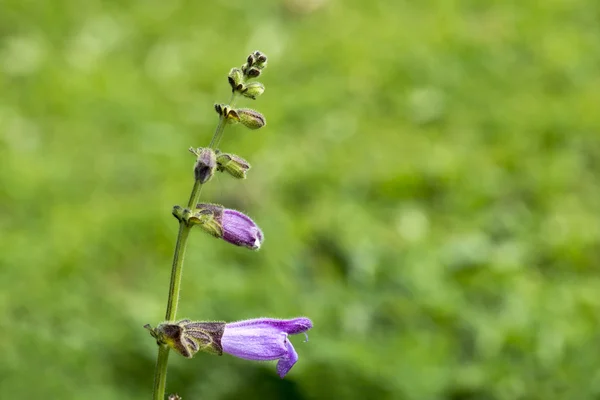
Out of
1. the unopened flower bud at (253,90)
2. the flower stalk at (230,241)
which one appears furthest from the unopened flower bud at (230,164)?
the unopened flower bud at (253,90)

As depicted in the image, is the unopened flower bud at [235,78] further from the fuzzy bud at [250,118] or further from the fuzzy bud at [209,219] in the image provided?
the fuzzy bud at [209,219]

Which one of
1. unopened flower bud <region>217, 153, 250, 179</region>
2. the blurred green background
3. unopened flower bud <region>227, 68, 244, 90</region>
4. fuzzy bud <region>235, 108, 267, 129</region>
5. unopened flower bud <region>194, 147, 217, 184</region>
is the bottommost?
unopened flower bud <region>194, 147, 217, 184</region>

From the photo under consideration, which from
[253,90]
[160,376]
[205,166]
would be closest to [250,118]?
[253,90]

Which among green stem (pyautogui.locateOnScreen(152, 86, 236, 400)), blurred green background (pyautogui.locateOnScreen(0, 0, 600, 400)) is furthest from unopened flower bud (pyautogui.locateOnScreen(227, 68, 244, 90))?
blurred green background (pyautogui.locateOnScreen(0, 0, 600, 400))

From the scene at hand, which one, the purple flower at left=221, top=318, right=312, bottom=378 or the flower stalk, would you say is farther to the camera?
the purple flower at left=221, top=318, right=312, bottom=378

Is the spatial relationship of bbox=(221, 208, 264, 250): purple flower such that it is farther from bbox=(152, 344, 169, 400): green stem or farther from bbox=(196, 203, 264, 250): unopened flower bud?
bbox=(152, 344, 169, 400): green stem

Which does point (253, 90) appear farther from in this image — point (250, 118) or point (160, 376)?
point (160, 376)
